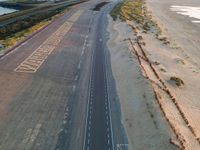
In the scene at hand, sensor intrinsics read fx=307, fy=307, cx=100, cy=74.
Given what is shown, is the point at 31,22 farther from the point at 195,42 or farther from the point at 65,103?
the point at 65,103

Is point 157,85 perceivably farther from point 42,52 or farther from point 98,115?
point 42,52

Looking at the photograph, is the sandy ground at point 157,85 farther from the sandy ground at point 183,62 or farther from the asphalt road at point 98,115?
the asphalt road at point 98,115

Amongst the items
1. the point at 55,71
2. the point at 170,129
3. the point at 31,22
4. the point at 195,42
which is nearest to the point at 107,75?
the point at 55,71

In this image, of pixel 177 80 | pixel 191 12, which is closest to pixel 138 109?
pixel 177 80

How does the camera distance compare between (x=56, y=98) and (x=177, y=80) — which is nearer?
(x=56, y=98)

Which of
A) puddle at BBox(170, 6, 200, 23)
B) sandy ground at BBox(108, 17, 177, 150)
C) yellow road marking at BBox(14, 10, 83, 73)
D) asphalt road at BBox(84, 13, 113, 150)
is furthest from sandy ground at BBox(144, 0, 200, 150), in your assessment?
yellow road marking at BBox(14, 10, 83, 73)
